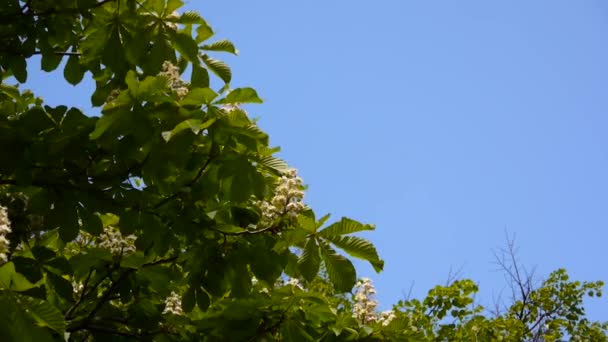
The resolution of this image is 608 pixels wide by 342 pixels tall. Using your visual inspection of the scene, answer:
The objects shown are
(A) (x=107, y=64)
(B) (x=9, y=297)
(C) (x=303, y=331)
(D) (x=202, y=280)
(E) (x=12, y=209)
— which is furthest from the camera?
(E) (x=12, y=209)

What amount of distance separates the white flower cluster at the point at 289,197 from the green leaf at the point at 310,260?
0.20 meters

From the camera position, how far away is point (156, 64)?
2869 mm

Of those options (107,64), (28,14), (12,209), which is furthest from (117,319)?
(12,209)

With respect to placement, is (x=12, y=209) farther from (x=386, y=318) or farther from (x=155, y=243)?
(x=386, y=318)

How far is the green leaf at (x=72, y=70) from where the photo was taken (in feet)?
11.0

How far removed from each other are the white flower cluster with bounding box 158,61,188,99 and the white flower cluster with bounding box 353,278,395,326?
126 centimetres

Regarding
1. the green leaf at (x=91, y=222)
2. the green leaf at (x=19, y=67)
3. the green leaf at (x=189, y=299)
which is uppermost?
the green leaf at (x=19, y=67)

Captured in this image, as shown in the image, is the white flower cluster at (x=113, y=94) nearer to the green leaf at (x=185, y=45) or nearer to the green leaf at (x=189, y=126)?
the green leaf at (x=185, y=45)

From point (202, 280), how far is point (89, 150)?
2.29ft

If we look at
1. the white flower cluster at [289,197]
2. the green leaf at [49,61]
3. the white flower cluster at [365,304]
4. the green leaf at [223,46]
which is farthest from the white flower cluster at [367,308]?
the green leaf at [49,61]

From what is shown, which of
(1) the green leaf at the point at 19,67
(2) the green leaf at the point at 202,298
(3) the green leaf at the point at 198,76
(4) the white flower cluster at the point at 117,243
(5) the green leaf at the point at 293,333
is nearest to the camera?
(5) the green leaf at the point at 293,333

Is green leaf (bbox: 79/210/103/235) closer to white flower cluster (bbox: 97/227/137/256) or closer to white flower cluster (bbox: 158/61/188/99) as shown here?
white flower cluster (bbox: 97/227/137/256)

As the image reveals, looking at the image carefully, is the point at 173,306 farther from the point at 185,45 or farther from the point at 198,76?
the point at 185,45

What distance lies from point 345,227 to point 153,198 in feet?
2.84
